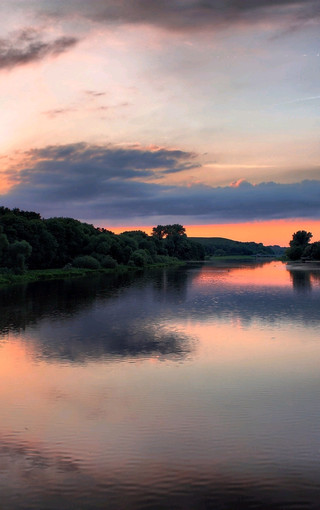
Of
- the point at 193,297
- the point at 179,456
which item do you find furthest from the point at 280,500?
the point at 193,297

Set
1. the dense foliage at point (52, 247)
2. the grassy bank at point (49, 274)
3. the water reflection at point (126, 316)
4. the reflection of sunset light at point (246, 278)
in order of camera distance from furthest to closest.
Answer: the dense foliage at point (52, 247) < the reflection of sunset light at point (246, 278) < the grassy bank at point (49, 274) < the water reflection at point (126, 316)

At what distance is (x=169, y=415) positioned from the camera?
1473cm

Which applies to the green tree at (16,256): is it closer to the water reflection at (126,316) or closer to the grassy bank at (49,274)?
the grassy bank at (49,274)

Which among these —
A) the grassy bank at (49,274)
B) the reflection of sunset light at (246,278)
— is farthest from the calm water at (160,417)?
the reflection of sunset light at (246,278)

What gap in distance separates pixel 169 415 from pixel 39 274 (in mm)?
75111

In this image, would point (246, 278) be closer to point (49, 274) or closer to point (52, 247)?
point (49, 274)

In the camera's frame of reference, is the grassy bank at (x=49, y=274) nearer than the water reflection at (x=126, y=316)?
No

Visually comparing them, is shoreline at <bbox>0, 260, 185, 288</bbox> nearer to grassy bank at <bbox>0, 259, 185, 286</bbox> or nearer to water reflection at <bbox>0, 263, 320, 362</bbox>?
grassy bank at <bbox>0, 259, 185, 286</bbox>

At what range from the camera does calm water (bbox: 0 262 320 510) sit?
10086 mm

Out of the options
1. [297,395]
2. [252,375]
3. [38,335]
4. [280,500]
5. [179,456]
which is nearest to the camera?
[280,500]

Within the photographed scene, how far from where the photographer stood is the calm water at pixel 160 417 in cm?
1009

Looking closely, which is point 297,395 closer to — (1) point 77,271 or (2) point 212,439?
(2) point 212,439

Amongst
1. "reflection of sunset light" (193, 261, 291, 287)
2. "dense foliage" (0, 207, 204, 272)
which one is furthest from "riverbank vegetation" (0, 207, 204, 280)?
"reflection of sunset light" (193, 261, 291, 287)

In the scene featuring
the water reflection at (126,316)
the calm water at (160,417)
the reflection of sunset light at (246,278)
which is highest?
the reflection of sunset light at (246,278)
